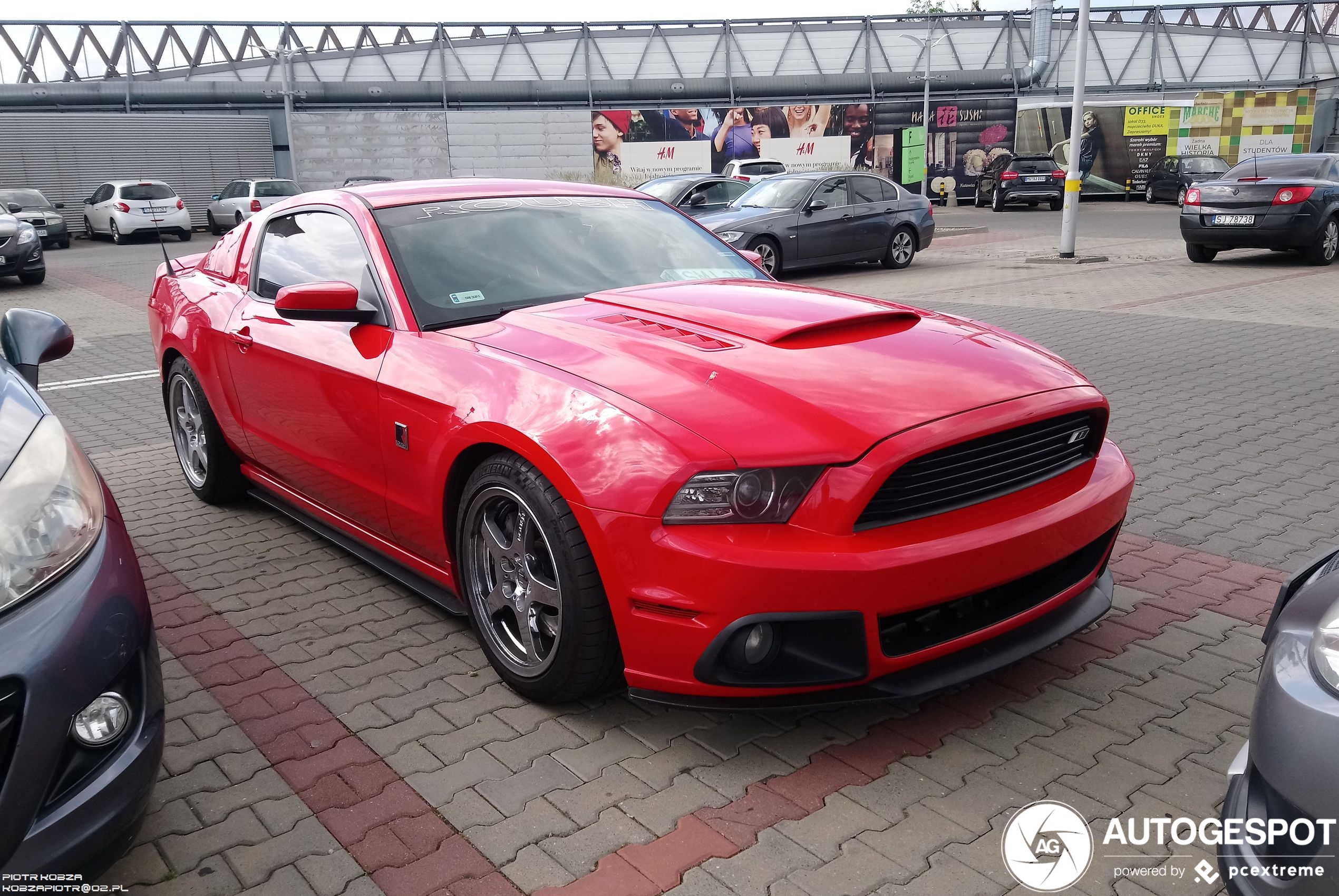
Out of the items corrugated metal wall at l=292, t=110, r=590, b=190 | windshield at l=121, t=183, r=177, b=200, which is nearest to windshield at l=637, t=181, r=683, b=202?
windshield at l=121, t=183, r=177, b=200

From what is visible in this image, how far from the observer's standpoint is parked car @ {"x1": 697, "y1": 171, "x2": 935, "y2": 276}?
14.8 meters

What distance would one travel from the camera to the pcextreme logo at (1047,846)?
233cm

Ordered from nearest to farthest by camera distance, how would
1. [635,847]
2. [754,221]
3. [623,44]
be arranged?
[635,847] < [754,221] < [623,44]

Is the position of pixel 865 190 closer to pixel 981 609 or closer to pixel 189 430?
pixel 189 430

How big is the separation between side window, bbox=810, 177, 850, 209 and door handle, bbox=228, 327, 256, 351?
11840 millimetres

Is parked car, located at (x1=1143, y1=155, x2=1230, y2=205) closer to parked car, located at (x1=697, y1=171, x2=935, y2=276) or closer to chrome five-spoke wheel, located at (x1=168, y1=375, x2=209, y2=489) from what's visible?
parked car, located at (x1=697, y1=171, x2=935, y2=276)

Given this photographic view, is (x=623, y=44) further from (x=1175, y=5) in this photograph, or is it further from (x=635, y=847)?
(x=635, y=847)

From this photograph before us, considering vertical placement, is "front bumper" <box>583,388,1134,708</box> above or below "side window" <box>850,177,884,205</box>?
below

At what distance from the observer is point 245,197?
29062 mm

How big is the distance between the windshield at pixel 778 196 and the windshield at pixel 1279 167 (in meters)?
5.57

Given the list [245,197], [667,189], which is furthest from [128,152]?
[667,189]

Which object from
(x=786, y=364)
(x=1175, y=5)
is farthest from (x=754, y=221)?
(x=1175, y=5)

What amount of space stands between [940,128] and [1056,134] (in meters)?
4.33

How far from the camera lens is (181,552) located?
464 cm
